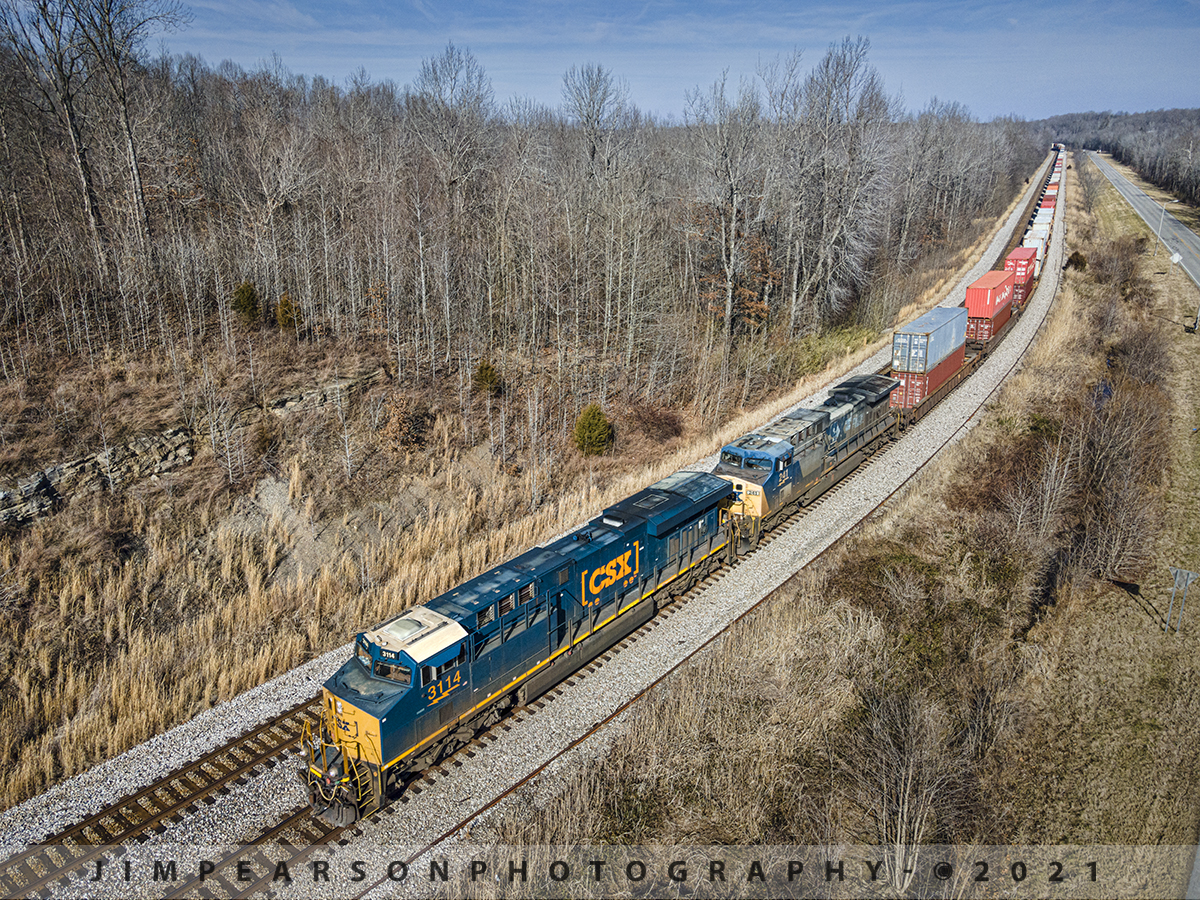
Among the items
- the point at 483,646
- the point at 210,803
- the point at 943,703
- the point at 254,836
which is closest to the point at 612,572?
the point at 483,646

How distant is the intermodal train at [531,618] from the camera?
1300 cm

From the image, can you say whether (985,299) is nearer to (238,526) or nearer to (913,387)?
(913,387)

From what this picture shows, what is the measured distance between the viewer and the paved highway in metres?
61.8

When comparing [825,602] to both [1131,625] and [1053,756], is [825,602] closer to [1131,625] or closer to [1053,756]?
[1053,756]

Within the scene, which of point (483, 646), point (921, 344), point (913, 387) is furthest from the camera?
point (913, 387)

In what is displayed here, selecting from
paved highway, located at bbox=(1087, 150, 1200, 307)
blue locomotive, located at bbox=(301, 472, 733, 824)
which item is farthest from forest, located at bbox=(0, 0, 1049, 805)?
paved highway, located at bbox=(1087, 150, 1200, 307)

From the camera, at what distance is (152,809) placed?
13.5 metres

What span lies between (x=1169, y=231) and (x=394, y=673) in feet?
309

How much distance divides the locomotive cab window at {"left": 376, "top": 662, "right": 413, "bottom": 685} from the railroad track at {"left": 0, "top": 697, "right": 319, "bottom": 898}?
346cm

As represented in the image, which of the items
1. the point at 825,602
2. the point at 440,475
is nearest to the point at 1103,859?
the point at 825,602

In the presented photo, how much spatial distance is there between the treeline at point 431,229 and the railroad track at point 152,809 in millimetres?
18799

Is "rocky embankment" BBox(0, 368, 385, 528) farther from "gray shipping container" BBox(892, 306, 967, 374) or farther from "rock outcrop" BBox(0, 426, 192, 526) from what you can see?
"gray shipping container" BBox(892, 306, 967, 374)

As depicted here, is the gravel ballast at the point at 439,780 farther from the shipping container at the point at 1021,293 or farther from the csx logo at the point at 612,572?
the shipping container at the point at 1021,293

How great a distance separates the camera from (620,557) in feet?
58.2
